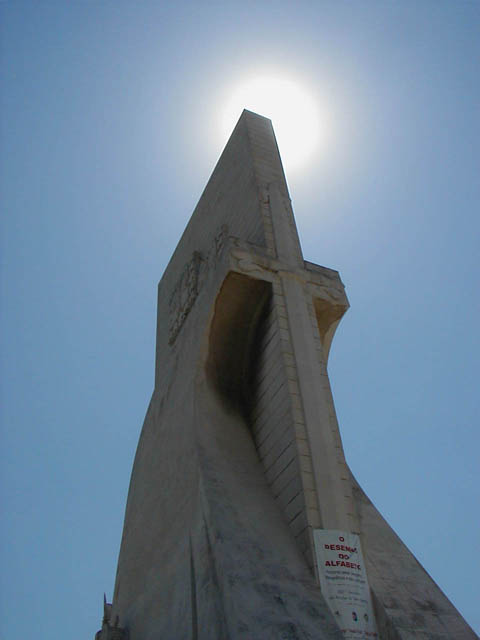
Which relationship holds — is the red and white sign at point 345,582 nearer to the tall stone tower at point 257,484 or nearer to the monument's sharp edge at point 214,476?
the tall stone tower at point 257,484

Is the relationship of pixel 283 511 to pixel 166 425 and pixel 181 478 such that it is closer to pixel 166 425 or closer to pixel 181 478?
pixel 181 478

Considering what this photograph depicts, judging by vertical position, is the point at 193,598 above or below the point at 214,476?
below

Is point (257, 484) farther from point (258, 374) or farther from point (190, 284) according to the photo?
point (190, 284)

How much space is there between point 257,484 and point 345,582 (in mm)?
1685

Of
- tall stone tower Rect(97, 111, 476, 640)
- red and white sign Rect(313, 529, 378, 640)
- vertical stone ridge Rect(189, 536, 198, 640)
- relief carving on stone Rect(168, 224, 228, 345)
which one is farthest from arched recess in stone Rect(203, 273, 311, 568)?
relief carving on stone Rect(168, 224, 228, 345)

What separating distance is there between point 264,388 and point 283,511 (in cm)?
176

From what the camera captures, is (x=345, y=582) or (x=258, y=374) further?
(x=258, y=374)

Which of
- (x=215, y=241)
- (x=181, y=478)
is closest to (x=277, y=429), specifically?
(x=181, y=478)

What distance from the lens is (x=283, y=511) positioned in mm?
7711

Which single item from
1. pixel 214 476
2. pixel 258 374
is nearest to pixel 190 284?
pixel 258 374

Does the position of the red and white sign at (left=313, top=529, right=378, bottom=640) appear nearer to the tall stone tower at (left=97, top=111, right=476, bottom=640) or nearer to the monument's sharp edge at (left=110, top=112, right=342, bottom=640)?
the tall stone tower at (left=97, top=111, right=476, bottom=640)

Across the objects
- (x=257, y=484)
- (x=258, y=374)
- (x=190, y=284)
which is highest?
(x=190, y=284)

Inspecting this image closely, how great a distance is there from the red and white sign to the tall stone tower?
1 centimetres

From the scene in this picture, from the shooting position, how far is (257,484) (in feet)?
26.8
